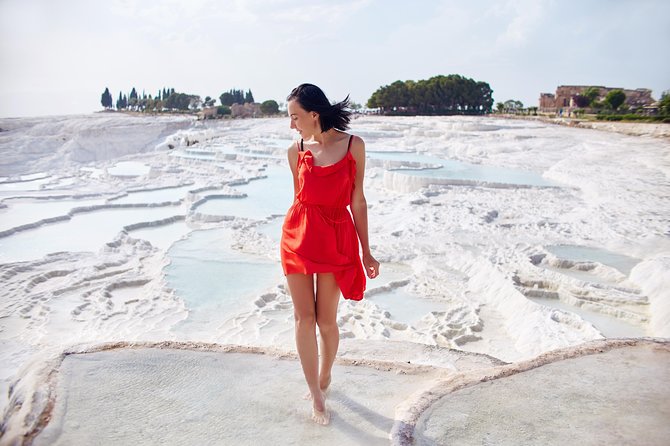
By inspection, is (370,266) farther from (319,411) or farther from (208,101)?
(208,101)

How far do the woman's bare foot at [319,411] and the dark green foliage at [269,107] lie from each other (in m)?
61.3

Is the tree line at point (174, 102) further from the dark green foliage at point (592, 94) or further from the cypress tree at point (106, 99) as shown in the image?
the dark green foliage at point (592, 94)

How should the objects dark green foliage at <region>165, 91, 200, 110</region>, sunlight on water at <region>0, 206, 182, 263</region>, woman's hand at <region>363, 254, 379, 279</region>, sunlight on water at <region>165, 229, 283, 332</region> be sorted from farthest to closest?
dark green foliage at <region>165, 91, 200, 110</region> → sunlight on water at <region>0, 206, 182, 263</region> → sunlight on water at <region>165, 229, 283, 332</region> → woman's hand at <region>363, 254, 379, 279</region>

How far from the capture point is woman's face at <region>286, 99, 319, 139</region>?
2264 mm

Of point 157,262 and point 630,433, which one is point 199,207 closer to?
point 157,262

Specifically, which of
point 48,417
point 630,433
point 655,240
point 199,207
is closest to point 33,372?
point 48,417

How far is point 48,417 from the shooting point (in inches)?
85.7

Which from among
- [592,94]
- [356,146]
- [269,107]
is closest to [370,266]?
[356,146]

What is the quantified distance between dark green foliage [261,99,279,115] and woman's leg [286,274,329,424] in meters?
61.1

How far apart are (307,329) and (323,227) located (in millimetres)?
429

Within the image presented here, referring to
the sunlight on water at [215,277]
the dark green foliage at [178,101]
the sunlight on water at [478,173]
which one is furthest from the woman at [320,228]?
the dark green foliage at [178,101]

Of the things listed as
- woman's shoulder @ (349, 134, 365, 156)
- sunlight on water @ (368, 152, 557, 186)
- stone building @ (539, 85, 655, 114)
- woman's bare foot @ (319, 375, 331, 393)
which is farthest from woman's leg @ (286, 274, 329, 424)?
stone building @ (539, 85, 655, 114)

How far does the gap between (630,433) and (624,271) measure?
4701mm

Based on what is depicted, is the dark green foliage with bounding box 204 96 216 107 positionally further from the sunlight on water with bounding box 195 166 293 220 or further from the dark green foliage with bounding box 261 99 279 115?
the sunlight on water with bounding box 195 166 293 220
